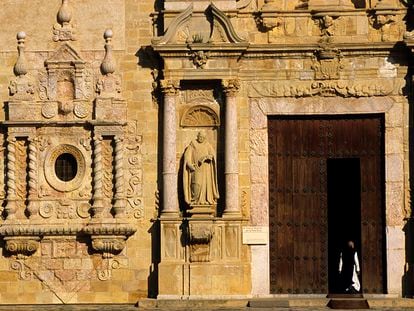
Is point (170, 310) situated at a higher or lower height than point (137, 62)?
lower

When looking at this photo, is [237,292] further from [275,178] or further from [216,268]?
[275,178]

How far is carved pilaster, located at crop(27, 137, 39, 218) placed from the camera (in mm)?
24328

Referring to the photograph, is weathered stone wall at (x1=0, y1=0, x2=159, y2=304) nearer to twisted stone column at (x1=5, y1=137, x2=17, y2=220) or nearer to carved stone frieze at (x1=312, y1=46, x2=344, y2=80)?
twisted stone column at (x1=5, y1=137, x2=17, y2=220)

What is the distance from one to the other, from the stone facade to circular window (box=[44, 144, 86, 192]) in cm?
3

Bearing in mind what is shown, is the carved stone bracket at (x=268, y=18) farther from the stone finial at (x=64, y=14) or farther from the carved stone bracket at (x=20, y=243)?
the carved stone bracket at (x=20, y=243)

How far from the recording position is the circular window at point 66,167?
24.6 meters

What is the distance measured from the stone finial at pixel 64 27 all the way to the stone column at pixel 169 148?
2.04m

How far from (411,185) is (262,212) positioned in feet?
9.09

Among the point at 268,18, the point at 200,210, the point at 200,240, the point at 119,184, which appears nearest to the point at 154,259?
the point at 200,240

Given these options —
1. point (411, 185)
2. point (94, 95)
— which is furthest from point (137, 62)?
point (411, 185)

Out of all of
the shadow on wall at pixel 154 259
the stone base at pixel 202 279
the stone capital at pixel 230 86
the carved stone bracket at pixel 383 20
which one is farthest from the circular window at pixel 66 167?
the carved stone bracket at pixel 383 20

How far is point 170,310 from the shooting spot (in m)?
23.0

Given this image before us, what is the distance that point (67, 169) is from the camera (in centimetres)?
2466

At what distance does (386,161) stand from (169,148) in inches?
157
